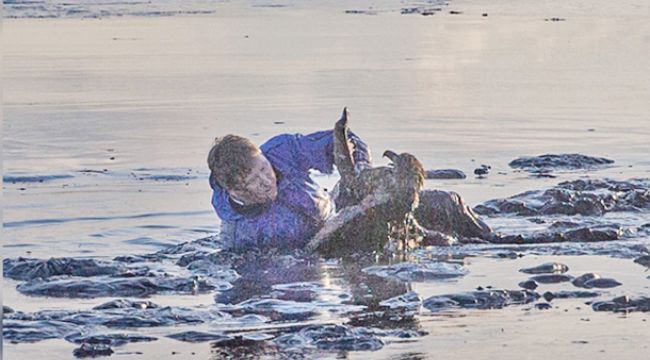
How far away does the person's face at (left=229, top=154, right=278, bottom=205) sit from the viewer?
10.7m

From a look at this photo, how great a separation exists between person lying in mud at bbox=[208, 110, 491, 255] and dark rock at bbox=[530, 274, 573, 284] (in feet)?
3.71

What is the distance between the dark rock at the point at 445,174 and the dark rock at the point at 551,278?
3.89 metres

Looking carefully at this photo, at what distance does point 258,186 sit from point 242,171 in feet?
0.64

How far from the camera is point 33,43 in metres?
25.5

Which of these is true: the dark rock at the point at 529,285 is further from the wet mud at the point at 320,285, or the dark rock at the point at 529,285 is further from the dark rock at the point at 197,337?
the dark rock at the point at 197,337

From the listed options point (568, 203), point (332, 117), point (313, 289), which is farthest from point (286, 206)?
point (332, 117)

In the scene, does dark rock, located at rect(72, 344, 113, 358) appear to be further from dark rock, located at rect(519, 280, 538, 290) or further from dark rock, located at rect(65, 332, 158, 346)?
dark rock, located at rect(519, 280, 538, 290)

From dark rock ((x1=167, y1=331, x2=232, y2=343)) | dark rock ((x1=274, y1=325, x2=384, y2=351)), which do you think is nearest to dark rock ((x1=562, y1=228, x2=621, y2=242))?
dark rock ((x1=274, y1=325, x2=384, y2=351))

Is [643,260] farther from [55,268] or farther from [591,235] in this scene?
[55,268]

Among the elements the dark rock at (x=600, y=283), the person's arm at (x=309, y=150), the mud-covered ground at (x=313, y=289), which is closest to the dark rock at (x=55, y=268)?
the mud-covered ground at (x=313, y=289)

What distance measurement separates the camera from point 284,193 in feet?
35.9

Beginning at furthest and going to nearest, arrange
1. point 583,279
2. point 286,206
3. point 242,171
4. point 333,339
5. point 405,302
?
point 286,206 → point 242,171 → point 583,279 → point 405,302 → point 333,339

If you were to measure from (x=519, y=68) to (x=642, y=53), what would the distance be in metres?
2.37

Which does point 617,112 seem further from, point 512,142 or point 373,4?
point 373,4
